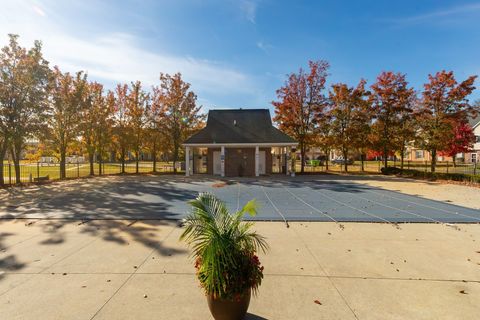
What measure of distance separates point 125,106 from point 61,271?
28.2 m

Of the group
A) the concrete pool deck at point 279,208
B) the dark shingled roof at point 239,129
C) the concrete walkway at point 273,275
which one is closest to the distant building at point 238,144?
the dark shingled roof at point 239,129

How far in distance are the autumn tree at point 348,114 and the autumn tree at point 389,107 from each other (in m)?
1.33

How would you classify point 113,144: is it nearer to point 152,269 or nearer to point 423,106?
point 152,269

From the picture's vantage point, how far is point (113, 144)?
98.1 feet

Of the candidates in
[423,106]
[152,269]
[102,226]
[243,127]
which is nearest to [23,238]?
[102,226]

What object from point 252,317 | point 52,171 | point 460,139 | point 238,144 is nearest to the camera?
point 252,317

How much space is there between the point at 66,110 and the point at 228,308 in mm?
26725

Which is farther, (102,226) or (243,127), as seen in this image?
(243,127)

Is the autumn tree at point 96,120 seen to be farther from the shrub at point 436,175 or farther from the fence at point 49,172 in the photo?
the shrub at point 436,175

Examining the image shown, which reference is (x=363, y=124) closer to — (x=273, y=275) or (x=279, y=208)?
(x=279, y=208)

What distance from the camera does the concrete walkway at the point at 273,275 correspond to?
12.0ft

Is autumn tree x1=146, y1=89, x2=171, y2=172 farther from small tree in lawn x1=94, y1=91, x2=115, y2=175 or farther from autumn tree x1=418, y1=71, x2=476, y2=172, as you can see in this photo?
autumn tree x1=418, y1=71, x2=476, y2=172

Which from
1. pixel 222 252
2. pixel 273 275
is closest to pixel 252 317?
pixel 222 252

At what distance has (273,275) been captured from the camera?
474 centimetres
